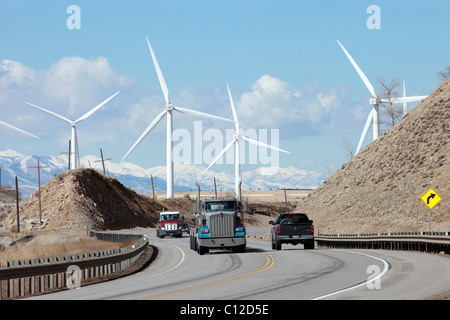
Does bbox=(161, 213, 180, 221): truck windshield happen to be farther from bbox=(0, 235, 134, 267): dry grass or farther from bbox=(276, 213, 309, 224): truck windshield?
bbox=(276, 213, 309, 224): truck windshield

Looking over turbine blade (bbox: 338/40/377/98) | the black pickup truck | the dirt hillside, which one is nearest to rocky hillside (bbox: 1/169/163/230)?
the dirt hillside

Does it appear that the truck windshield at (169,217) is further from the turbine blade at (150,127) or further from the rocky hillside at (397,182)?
the turbine blade at (150,127)

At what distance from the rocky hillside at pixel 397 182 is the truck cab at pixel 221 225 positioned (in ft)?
95.4

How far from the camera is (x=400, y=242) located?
39.6 metres

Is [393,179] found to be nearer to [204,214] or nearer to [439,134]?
[439,134]

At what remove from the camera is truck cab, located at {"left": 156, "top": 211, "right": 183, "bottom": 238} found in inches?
2776

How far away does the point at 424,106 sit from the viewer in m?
85.2

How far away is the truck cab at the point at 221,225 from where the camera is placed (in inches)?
1409

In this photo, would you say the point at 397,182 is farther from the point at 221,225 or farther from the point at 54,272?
the point at 54,272

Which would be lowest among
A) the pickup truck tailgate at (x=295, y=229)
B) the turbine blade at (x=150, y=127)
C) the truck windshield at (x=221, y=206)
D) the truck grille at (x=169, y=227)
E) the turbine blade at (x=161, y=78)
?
the truck grille at (x=169, y=227)

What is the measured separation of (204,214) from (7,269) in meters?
19.1

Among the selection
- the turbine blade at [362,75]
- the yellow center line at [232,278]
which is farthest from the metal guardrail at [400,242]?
the turbine blade at [362,75]
